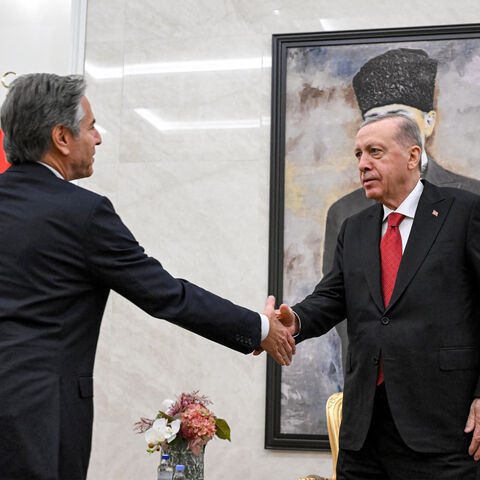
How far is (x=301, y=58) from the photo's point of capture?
13.2 feet

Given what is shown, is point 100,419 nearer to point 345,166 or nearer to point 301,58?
point 345,166

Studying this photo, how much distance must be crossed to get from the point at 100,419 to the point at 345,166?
2.06 metres

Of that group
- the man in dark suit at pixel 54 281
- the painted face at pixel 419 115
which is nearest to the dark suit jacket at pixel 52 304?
the man in dark suit at pixel 54 281

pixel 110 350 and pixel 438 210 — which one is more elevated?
pixel 438 210

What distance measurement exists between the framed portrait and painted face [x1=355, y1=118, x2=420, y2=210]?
4.24ft

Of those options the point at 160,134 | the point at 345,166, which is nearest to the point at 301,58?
the point at 345,166

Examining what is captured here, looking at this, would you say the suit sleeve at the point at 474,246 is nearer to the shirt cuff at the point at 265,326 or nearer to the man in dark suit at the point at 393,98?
the shirt cuff at the point at 265,326

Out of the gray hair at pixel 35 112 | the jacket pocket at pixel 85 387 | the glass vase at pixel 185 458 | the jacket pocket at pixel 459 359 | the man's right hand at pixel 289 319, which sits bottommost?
the glass vase at pixel 185 458

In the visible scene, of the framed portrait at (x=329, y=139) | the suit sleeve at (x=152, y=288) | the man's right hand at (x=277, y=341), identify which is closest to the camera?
the suit sleeve at (x=152, y=288)

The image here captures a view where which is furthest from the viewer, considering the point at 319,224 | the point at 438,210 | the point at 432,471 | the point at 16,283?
the point at 319,224

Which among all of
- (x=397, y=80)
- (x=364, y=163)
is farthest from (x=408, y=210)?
(x=397, y=80)

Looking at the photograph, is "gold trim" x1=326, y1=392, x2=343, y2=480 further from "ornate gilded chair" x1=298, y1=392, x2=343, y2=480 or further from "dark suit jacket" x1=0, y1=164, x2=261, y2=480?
"dark suit jacket" x1=0, y1=164, x2=261, y2=480

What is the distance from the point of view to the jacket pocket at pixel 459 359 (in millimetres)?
2156

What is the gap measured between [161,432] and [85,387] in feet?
3.41
